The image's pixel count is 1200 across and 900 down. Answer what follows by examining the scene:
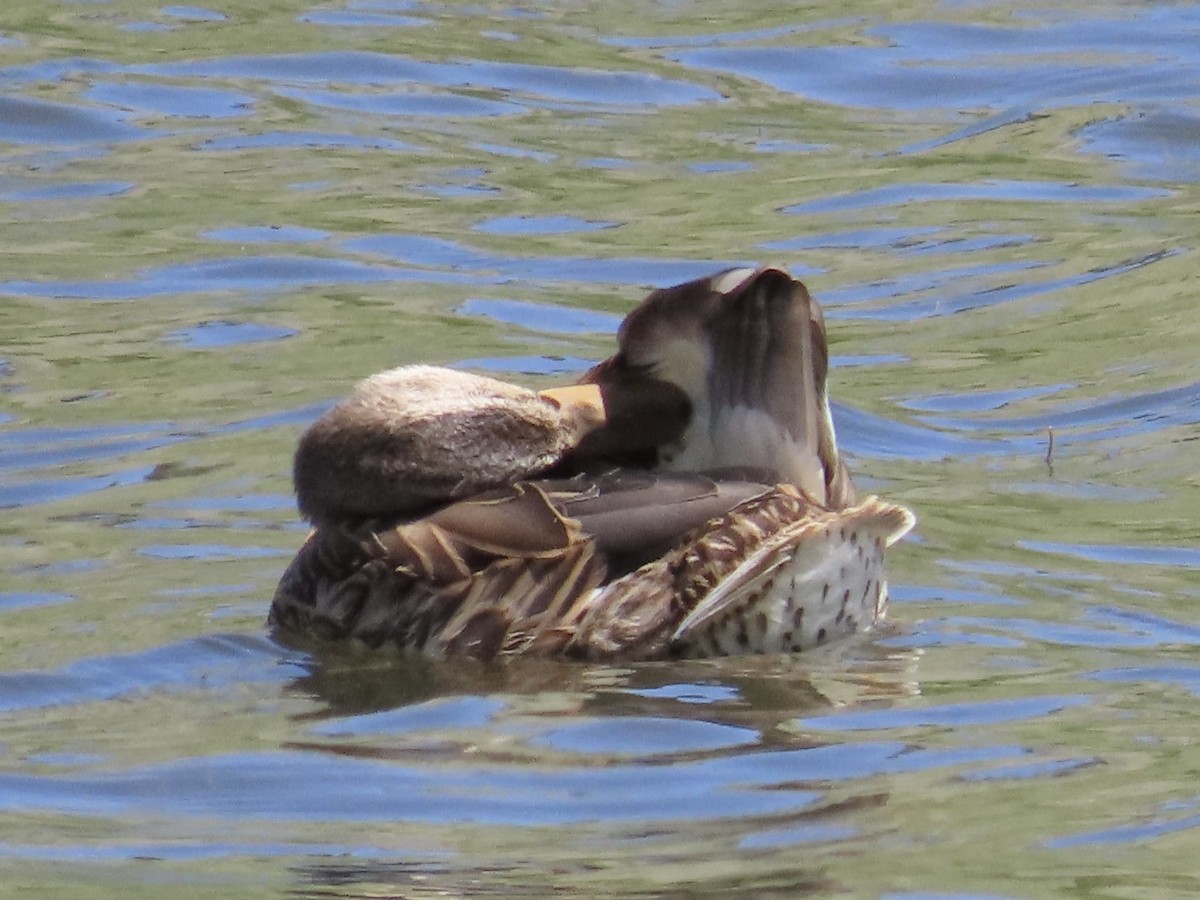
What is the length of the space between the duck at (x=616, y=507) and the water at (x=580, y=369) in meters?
0.15

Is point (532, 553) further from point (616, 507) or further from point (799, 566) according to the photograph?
point (799, 566)

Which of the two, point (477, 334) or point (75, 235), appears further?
point (75, 235)

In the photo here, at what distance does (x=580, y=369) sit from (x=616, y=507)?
3304mm

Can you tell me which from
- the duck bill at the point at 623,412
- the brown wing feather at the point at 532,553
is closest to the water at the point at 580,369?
the brown wing feather at the point at 532,553

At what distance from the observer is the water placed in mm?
5488

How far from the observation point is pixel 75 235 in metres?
12.0

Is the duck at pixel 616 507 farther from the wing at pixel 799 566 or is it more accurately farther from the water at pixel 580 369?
the water at pixel 580 369

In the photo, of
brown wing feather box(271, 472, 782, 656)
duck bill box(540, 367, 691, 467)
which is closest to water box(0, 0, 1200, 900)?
brown wing feather box(271, 472, 782, 656)

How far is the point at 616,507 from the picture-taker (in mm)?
6875

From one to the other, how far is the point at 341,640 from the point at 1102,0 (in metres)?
9.68

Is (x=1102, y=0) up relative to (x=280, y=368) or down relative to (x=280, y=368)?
up

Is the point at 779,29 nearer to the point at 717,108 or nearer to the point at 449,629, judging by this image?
the point at 717,108

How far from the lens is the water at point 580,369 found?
5.49 meters

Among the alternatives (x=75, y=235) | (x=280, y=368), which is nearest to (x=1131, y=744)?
(x=280, y=368)
